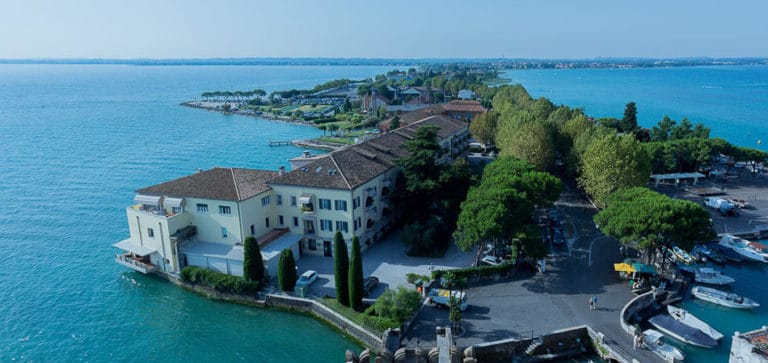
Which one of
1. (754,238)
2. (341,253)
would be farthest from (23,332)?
(754,238)

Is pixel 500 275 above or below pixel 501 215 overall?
below

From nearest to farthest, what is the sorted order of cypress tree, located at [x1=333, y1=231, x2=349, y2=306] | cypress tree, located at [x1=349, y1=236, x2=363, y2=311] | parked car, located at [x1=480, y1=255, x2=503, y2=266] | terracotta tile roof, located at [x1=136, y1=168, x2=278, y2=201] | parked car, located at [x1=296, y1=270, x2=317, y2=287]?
1. cypress tree, located at [x1=349, y1=236, x2=363, y2=311]
2. cypress tree, located at [x1=333, y1=231, x2=349, y2=306]
3. parked car, located at [x1=296, y1=270, x2=317, y2=287]
4. parked car, located at [x1=480, y1=255, x2=503, y2=266]
5. terracotta tile roof, located at [x1=136, y1=168, x2=278, y2=201]

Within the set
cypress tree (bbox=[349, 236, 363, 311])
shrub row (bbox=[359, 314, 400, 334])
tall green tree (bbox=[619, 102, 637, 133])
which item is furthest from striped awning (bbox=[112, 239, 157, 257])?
tall green tree (bbox=[619, 102, 637, 133])

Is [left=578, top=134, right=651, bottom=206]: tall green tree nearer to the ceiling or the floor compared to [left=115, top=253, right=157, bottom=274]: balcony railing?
nearer to the ceiling

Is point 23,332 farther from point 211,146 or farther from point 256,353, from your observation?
point 211,146

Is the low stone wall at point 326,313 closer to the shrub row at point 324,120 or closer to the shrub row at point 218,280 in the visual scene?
the shrub row at point 218,280

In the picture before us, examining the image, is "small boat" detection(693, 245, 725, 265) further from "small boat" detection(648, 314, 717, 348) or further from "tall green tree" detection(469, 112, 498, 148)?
"tall green tree" detection(469, 112, 498, 148)

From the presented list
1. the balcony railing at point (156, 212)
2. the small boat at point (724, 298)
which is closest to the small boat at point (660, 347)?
the small boat at point (724, 298)

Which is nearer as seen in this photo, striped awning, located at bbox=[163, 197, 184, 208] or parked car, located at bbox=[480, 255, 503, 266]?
parked car, located at bbox=[480, 255, 503, 266]
